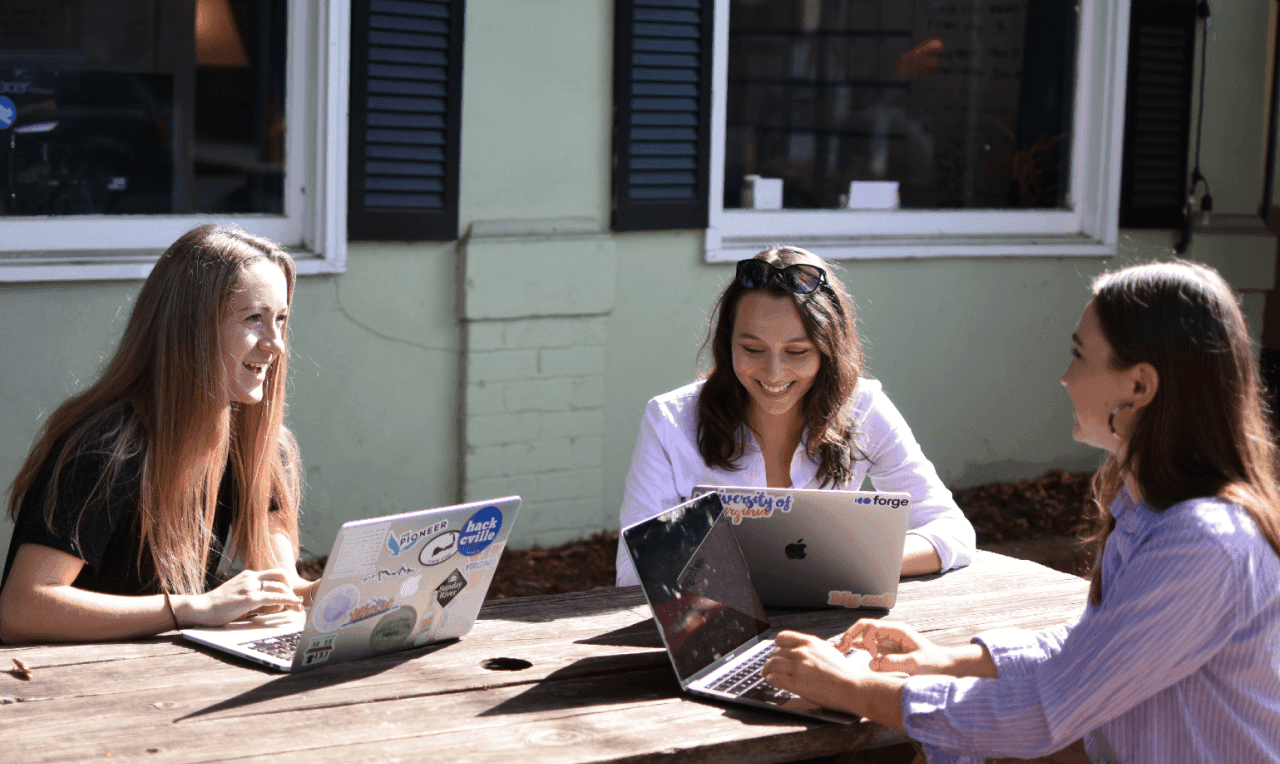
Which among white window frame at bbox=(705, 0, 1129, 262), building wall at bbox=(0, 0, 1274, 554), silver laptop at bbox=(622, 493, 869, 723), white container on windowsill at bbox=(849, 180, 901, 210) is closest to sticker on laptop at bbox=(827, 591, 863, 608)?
silver laptop at bbox=(622, 493, 869, 723)

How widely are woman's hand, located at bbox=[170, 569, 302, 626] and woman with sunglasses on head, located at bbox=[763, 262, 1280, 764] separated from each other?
1.01 meters

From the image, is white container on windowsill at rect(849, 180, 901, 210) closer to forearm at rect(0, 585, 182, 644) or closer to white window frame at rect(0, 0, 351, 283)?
white window frame at rect(0, 0, 351, 283)

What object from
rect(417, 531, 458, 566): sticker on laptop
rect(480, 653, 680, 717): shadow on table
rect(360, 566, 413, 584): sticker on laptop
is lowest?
rect(480, 653, 680, 717): shadow on table

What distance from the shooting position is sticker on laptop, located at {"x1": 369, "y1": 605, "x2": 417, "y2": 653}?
2.44 metres

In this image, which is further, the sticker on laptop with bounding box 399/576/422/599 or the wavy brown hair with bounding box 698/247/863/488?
the wavy brown hair with bounding box 698/247/863/488

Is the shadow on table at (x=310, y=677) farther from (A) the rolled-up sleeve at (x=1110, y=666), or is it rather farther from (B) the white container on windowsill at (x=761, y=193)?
(B) the white container on windowsill at (x=761, y=193)

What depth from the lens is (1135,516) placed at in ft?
7.36

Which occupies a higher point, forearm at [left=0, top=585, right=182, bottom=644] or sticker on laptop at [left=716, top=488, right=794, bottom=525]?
sticker on laptop at [left=716, top=488, right=794, bottom=525]

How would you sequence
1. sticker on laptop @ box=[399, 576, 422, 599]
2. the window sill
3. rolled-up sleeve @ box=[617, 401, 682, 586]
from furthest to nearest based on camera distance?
the window sill
rolled-up sleeve @ box=[617, 401, 682, 586]
sticker on laptop @ box=[399, 576, 422, 599]

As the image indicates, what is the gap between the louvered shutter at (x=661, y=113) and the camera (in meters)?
5.43

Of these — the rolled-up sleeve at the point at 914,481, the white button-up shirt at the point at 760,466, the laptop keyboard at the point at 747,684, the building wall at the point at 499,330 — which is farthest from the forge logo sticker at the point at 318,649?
the building wall at the point at 499,330

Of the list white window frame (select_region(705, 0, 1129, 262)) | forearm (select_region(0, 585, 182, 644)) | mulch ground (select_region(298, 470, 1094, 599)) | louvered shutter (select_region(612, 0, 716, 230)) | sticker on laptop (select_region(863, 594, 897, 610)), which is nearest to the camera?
forearm (select_region(0, 585, 182, 644))

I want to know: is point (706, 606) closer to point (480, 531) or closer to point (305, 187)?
point (480, 531)

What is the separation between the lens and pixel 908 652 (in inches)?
99.0
